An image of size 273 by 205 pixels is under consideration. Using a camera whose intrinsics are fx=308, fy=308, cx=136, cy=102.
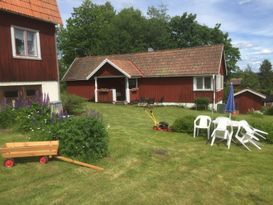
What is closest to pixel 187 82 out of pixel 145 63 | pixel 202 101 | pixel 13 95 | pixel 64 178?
pixel 202 101

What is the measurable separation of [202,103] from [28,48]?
14.6m

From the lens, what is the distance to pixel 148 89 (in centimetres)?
2794

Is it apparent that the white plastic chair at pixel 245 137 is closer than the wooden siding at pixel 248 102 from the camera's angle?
Yes

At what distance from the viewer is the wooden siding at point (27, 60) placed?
44.1ft

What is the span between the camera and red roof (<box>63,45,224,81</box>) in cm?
2555

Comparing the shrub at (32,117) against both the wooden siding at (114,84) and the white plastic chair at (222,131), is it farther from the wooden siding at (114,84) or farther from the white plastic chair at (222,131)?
the wooden siding at (114,84)

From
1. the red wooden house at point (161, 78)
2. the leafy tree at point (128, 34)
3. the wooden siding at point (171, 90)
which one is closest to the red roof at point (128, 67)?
the red wooden house at point (161, 78)

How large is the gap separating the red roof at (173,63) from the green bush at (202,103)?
2.11m

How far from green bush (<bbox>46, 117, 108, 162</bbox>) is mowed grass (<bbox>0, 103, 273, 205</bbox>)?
0.33 metres

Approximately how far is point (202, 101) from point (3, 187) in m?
20.0

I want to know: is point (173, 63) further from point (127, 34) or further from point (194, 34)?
point (194, 34)

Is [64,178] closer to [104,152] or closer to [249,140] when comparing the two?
[104,152]

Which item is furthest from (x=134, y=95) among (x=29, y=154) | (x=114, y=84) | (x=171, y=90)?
(x=29, y=154)

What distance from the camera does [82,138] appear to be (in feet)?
25.7
